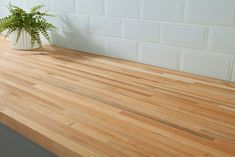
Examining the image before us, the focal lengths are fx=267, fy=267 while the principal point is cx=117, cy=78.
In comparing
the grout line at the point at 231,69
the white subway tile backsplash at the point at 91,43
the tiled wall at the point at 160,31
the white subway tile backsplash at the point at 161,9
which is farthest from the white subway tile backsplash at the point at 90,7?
the grout line at the point at 231,69

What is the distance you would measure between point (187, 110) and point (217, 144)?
0.16 meters

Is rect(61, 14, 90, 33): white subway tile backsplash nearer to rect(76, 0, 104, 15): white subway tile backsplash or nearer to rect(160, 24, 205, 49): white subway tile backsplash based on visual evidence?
rect(76, 0, 104, 15): white subway tile backsplash

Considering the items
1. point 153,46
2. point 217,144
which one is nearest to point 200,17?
point 153,46

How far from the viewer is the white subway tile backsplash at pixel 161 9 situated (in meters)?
0.94

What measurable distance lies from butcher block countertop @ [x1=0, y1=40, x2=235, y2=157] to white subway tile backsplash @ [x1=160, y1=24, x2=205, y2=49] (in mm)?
109

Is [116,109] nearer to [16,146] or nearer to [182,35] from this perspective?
[16,146]

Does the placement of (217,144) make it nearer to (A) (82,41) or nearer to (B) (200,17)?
(B) (200,17)

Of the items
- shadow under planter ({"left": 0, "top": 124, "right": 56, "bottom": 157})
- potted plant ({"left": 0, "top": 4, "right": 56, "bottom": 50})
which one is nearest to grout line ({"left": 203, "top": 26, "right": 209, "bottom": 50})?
shadow under planter ({"left": 0, "top": 124, "right": 56, "bottom": 157})

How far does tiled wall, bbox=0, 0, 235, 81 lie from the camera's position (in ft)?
2.87

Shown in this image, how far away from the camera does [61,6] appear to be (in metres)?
1.30

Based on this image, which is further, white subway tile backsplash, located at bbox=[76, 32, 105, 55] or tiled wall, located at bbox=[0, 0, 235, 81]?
white subway tile backsplash, located at bbox=[76, 32, 105, 55]

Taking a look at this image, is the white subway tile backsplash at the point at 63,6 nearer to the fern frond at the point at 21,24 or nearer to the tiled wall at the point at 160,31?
the tiled wall at the point at 160,31

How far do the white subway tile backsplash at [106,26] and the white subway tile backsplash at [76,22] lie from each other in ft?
0.12

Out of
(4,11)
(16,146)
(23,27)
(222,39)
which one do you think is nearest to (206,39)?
(222,39)
